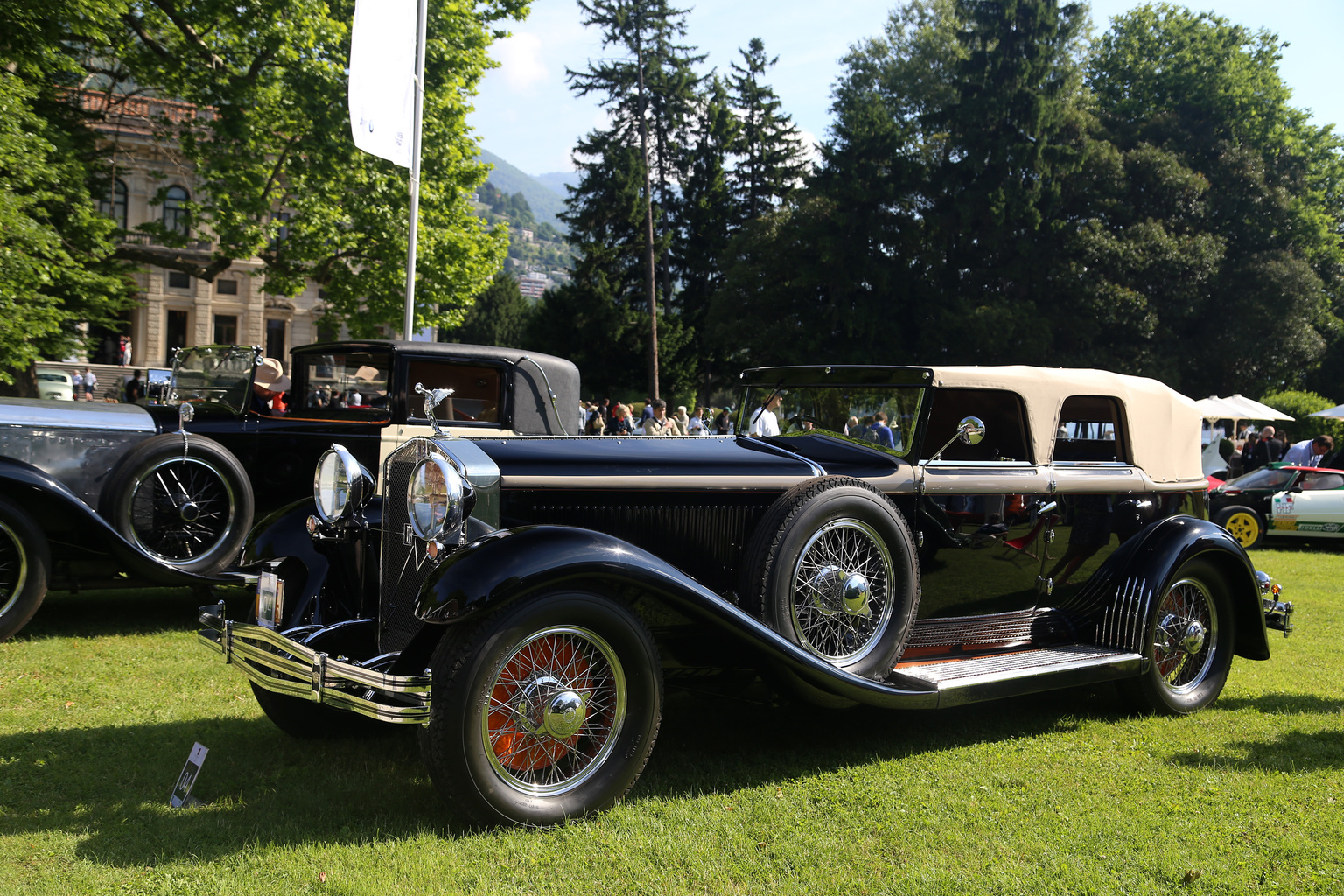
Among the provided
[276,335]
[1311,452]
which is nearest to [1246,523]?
[1311,452]

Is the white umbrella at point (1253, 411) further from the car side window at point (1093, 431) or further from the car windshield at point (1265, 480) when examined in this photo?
the car side window at point (1093, 431)

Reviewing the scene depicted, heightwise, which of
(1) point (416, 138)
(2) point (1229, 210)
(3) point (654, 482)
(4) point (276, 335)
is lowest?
(3) point (654, 482)

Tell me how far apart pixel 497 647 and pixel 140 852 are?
4.45 ft

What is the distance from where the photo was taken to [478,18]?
61.4 ft

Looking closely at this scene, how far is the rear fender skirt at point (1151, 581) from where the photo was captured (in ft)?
15.9

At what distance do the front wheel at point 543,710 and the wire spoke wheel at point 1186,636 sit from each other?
3152 millimetres

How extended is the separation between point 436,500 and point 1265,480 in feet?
48.5

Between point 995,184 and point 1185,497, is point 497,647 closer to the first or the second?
point 1185,497

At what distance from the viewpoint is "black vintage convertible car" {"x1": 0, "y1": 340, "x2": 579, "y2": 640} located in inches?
242

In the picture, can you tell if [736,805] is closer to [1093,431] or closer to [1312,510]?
[1093,431]

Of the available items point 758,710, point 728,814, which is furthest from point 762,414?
point 728,814

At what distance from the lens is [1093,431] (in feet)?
17.3

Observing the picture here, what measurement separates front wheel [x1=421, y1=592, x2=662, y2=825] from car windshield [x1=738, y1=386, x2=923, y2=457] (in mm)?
1906

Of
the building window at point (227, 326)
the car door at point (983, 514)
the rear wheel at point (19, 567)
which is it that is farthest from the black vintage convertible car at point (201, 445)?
the building window at point (227, 326)
